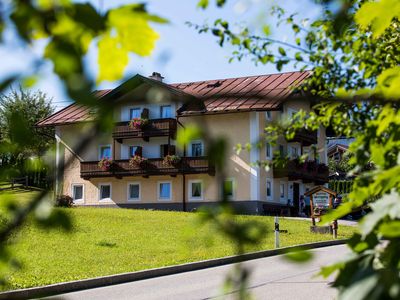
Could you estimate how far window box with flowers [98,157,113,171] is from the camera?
3347 centimetres

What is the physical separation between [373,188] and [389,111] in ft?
0.95

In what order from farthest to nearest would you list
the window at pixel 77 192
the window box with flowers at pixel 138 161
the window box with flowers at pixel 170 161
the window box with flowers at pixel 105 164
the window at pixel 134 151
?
1. the window at pixel 77 192
2. the window at pixel 134 151
3. the window box with flowers at pixel 105 164
4. the window box with flowers at pixel 138 161
5. the window box with flowers at pixel 170 161

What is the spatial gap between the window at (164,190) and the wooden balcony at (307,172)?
5979 millimetres

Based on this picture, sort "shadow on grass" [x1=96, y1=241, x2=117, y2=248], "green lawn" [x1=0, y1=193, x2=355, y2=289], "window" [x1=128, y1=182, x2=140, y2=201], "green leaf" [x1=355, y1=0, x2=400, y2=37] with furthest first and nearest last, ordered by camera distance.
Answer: "window" [x1=128, y1=182, x2=140, y2=201]
"shadow on grass" [x1=96, y1=241, x2=117, y2=248]
"green lawn" [x1=0, y1=193, x2=355, y2=289]
"green leaf" [x1=355, y1=0, x2=400, y2=37]

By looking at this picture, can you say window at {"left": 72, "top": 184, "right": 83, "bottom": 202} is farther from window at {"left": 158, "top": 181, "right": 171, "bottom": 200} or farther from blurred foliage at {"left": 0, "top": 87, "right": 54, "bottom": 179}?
blurred foliage at {"left": 0, "top": 87, "right": 54, "bottom": 179}

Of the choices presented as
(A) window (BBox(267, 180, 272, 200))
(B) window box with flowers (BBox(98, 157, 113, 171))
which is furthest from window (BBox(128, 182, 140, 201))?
(A) window (BBox(267, 180, 272, 200))

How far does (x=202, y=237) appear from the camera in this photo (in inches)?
33.3

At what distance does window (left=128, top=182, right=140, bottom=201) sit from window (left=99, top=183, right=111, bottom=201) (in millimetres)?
1336

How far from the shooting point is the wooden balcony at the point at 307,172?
32.9 m

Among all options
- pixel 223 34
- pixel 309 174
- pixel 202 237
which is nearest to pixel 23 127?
pixel 202 237

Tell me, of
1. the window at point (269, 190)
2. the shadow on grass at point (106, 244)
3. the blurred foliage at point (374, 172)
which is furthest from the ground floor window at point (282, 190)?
the blurred foliage at point (374, 172)

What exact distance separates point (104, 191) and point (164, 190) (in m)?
4.01

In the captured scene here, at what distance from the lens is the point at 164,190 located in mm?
33719

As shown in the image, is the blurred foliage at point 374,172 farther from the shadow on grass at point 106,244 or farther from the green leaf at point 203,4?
the shadow on grass at point 106,244
